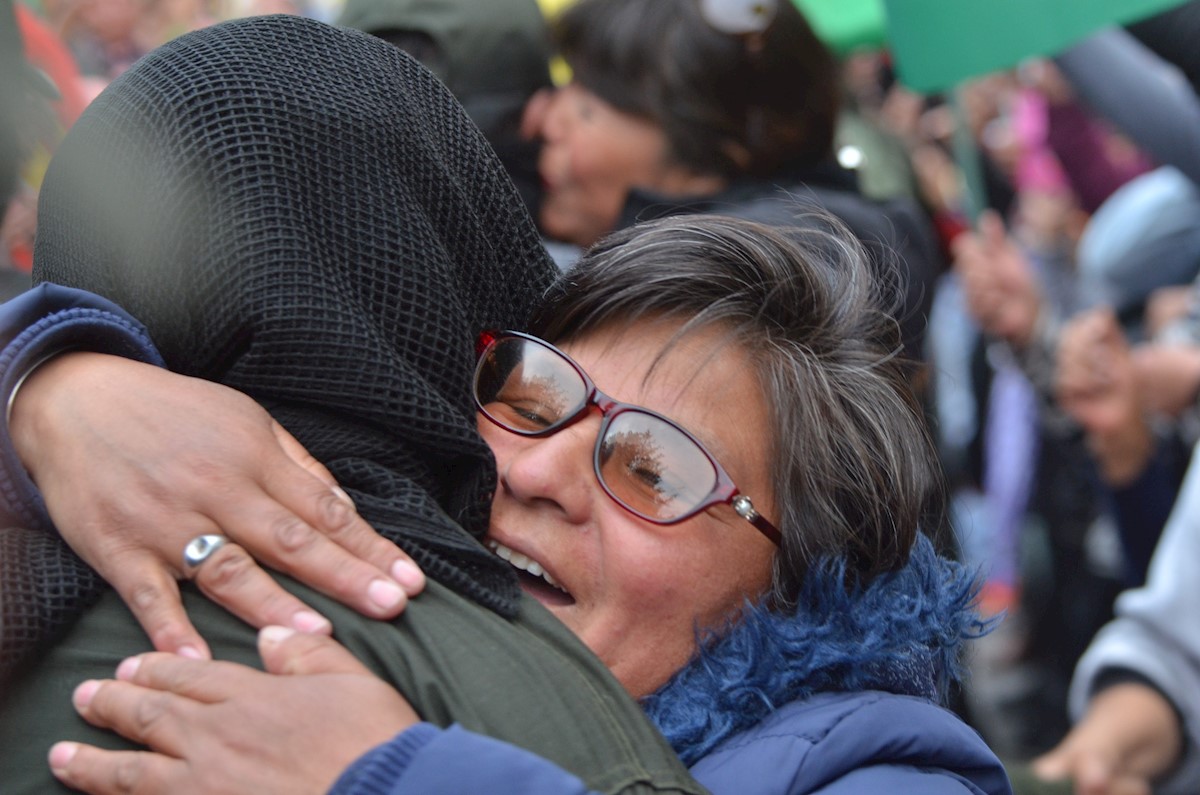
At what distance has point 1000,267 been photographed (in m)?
4.40

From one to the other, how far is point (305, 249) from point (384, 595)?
336 millimetres

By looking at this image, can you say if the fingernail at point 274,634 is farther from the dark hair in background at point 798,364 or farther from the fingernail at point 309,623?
the dark hair in background at point 798,364

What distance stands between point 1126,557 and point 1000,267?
1.20 metres

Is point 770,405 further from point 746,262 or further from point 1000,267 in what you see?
point 1000,267

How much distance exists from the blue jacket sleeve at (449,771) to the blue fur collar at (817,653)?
1.30ft

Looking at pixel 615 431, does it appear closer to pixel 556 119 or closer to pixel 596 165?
pixel 596 165

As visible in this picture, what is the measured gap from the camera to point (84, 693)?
1088 mm

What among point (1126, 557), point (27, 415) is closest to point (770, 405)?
point (27, 415)

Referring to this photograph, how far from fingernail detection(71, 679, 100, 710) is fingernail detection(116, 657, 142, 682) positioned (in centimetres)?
2

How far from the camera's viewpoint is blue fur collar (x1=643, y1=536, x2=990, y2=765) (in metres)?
1.40

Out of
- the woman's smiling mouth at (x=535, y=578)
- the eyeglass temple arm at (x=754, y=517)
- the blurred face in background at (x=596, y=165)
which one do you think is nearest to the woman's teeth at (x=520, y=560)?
the woman's smiling mouth at (x=535, y=578)

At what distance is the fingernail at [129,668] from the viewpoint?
109cm

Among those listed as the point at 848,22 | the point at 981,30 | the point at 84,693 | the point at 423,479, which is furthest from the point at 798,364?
the point at 848,22

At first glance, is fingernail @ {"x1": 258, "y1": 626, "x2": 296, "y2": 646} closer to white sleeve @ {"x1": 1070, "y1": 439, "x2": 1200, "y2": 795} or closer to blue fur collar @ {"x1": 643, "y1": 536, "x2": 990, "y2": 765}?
blue fur collar @ {"x1": 643, "y1": 536, "x2": 990, "y2": 765}
